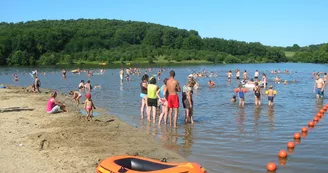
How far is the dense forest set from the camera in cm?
10431

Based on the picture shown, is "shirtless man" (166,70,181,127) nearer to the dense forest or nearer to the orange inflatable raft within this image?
the orange inflatable raft

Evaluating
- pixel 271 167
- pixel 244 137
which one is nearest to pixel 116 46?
pixel 244 137

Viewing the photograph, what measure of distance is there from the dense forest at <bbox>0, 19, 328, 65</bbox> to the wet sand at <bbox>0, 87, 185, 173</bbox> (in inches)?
3531

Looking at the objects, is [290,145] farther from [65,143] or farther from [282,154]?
[65,143]

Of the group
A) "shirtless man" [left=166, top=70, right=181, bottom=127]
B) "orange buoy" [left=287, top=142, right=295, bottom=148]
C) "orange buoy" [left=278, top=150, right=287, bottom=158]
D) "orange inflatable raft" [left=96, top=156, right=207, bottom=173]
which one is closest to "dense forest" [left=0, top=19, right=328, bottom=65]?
"shirtless man" [left=166, top=70, right=181, bottom=127]

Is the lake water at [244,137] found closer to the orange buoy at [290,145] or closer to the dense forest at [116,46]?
the orange buoy at [290,145]

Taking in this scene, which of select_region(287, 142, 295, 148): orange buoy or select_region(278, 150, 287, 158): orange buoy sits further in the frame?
select_region(287, 142, 295, 148): orange buoy

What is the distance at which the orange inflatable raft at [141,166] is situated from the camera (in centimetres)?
583

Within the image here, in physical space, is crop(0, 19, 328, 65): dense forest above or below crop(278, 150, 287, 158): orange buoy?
above

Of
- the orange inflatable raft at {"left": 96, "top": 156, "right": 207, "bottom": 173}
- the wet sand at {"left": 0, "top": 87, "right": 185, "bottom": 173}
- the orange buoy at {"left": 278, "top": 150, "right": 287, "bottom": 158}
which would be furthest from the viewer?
the orange buoy at {"left": 278, "top": 150, "right": 287, "bottom": 158}

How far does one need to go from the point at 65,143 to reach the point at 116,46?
123 meters

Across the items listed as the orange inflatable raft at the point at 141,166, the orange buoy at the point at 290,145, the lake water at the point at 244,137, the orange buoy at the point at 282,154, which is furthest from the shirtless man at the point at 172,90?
the orange inflatable raft at the point at 141,166

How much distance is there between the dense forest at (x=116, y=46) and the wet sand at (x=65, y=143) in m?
89.7

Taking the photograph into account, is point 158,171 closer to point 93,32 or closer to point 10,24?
point 93,32
